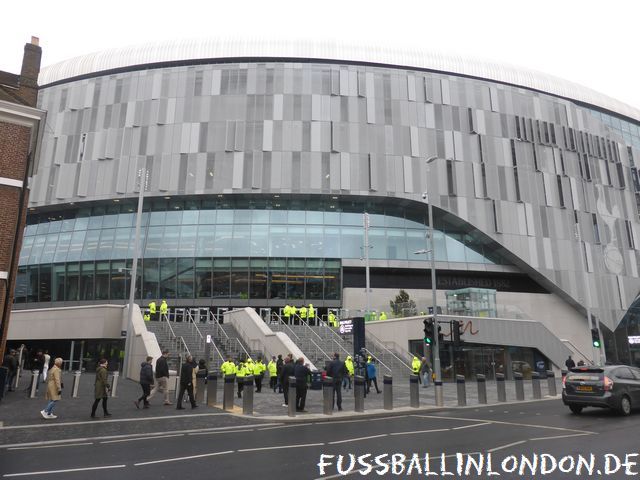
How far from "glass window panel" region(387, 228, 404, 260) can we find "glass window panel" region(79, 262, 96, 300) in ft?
88.3

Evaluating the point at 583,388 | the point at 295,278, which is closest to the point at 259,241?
the point at 295,278

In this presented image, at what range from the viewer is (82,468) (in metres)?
7.52

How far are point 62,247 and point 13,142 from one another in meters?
29.4

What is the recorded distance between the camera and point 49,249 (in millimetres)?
44312

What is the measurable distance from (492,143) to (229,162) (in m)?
25.5

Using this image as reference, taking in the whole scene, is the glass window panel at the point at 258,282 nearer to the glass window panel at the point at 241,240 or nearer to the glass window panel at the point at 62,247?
the glass window panel at the point at 241,240

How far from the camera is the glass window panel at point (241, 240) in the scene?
Answer: 136 feet

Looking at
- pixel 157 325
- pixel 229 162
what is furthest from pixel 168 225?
pixel 157 325

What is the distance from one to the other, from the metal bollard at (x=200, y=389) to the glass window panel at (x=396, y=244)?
27663mm

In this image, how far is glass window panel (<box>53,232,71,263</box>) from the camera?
43406 mm

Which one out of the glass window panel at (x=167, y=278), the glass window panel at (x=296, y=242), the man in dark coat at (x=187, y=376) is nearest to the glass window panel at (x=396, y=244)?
the glass window panel at (x=296, y=242)

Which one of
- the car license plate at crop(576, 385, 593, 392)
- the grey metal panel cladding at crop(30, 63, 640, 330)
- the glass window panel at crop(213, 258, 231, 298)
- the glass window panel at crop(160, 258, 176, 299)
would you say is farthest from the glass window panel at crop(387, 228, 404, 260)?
the car license plate at crop(576, 385, 593, 392)

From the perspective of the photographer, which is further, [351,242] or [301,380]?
[351,242]

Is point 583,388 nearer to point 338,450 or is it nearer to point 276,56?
point 338,450
